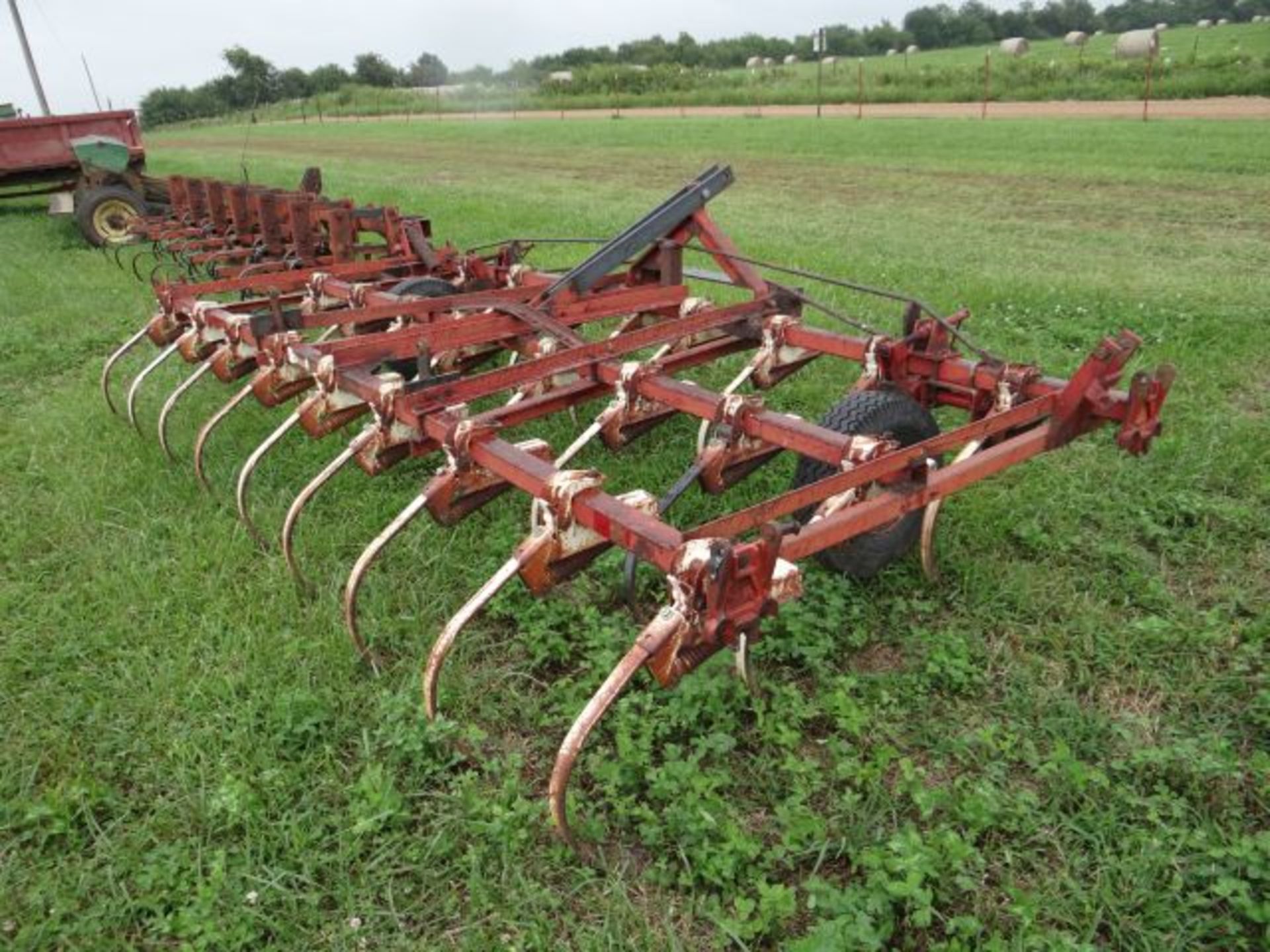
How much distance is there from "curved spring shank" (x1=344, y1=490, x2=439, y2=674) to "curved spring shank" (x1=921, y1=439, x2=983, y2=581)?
64.5 inches

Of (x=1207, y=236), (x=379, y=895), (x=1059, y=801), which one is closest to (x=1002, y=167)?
(x=1207, y=236)

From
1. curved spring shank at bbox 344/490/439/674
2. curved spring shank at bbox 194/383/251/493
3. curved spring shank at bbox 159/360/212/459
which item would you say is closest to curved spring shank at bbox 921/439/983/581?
curved spring shank at bbox 344/490/439/674

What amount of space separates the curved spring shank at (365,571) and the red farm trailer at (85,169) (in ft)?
31.6

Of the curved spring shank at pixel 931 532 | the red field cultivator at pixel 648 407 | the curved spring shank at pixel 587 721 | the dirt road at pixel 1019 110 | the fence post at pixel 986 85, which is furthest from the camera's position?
the fence post at pixel 986 85

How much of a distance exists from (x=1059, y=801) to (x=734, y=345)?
2.32 m

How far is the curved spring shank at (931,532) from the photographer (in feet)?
9.70

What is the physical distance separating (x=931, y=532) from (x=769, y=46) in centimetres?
6972

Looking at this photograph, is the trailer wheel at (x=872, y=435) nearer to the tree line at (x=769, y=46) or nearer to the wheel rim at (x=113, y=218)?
the wheel rim at (x=113, y=218)

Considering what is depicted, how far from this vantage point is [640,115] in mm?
29609

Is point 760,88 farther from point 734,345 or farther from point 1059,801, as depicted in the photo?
point 1059,801

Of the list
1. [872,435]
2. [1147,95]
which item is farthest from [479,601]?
[1147,95]

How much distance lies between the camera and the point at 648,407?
11.1 ft

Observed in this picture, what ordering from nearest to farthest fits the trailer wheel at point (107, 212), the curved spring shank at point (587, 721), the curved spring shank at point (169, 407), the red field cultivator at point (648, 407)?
the curved spring shank at point (587, 721)
the red field cultivator at point (648, 407)
the curved spring shank at point (169, 407)
the trailer wheel at point (107, 212)

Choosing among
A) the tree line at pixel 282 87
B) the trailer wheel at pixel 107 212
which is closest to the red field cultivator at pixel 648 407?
the trailer wheel at pixel 107 212
